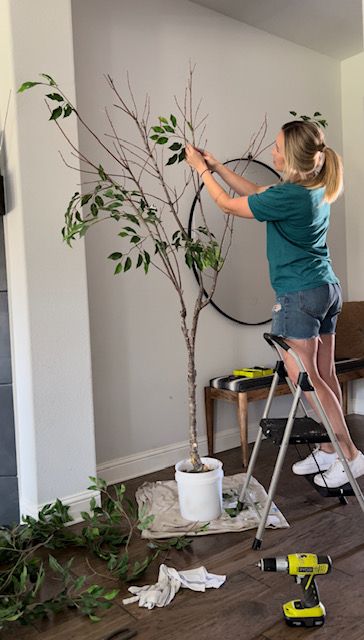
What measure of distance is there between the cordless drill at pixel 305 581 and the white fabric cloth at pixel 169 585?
293 millimetres

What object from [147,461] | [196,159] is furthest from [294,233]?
[147,461]

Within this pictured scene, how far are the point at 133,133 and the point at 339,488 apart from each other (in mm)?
2039

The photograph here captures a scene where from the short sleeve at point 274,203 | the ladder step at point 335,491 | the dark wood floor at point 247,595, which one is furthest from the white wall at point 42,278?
the ladder step at point 335,491

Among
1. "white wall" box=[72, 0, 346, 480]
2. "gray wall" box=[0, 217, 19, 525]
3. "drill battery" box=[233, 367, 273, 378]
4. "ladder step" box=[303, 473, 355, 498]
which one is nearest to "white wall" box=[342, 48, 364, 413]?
"white wall" box=[72, 0, 346, 480]

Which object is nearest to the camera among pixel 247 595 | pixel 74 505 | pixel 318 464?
pixel 247 595

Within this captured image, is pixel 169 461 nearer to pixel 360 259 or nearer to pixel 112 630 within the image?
pixel 112 630

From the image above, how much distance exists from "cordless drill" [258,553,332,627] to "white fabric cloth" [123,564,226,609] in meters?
0.29

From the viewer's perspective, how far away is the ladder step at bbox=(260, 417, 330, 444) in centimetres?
186

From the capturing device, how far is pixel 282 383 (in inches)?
120

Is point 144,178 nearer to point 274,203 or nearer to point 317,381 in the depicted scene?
point 274,203

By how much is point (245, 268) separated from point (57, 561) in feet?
6.68

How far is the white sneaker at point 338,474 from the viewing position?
2164 millimetres

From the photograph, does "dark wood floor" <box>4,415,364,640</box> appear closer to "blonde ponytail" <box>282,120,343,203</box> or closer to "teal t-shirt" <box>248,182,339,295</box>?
"teal t-shirt" <box>248,182,339,295</box>

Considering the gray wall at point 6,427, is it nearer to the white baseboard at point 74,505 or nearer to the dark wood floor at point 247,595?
the white baseboard at point 74,505
